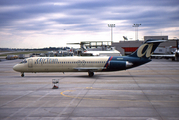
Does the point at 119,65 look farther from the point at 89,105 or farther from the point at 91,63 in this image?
the point at 89,105

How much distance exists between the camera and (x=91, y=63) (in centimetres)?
3488

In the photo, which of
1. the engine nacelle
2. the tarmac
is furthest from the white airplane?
the tarmac

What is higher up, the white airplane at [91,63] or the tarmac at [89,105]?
the white airplane at [91,63]

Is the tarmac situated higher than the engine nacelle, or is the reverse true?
the engine nacelle

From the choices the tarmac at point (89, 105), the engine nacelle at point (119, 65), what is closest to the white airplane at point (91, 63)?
the engine nacelle at point (119, 65)

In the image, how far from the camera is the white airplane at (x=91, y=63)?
1353 inches

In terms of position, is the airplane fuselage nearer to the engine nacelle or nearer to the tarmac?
the engine nacelle

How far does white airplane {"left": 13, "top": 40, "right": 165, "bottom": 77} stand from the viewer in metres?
34.4

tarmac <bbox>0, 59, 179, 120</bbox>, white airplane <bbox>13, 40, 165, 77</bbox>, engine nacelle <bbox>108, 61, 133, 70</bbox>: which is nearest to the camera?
tarmac <bbox>0, 59, 179, 120</bbox>

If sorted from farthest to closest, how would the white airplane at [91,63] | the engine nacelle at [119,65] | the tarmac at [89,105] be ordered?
the white airplane at [91,63] → the engine nacelle at [119,65] → the tarmac at [89,105]

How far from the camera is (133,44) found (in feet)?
462

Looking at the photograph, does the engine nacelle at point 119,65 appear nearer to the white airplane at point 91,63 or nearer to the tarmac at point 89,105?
the white airplane at point 91,63

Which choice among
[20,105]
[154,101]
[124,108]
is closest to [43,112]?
[20,105]

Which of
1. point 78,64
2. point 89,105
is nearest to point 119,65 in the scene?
point 78,64
